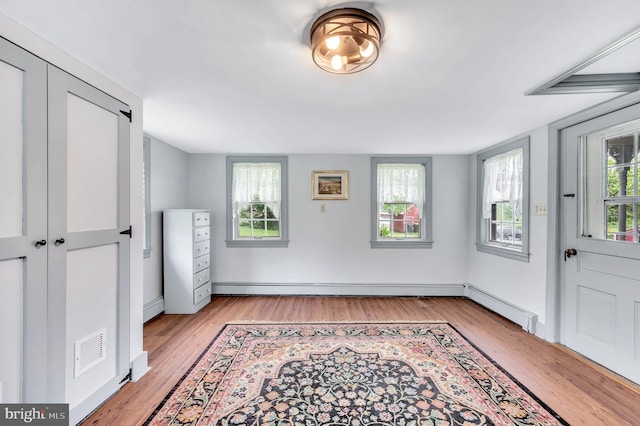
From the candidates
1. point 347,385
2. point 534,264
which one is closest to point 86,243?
point 347,385

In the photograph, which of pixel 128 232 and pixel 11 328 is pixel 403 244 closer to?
pixel 128 232

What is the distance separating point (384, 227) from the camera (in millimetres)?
4340

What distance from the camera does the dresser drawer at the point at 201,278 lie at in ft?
11.7

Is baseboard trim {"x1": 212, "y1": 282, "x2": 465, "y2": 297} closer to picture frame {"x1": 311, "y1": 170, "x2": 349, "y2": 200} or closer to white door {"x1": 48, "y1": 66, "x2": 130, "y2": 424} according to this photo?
picture frame {"x1": 311, "y1": 170, "x2": 349, "y2": 200}

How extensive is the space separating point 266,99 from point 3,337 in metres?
2.14

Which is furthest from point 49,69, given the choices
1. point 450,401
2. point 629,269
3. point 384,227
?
point 629,269

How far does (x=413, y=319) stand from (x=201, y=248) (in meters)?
3.00

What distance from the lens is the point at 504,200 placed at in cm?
356

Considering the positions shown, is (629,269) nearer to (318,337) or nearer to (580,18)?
(580,18)

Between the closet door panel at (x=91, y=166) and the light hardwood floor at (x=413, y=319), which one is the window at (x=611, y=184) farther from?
the closet door panel at (x=91, y=166)

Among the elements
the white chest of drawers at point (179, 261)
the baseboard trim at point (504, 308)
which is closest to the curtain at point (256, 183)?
the white chest of drawers at point (179, 261)

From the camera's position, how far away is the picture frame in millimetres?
4238

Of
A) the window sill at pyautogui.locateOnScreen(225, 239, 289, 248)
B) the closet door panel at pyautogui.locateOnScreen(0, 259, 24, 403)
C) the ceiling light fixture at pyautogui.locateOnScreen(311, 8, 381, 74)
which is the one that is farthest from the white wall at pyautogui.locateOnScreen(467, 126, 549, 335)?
the closet door panel at pyautogui.locateOnScreen(0, 259, 24, 403)

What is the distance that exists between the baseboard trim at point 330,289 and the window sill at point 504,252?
2.38ft
